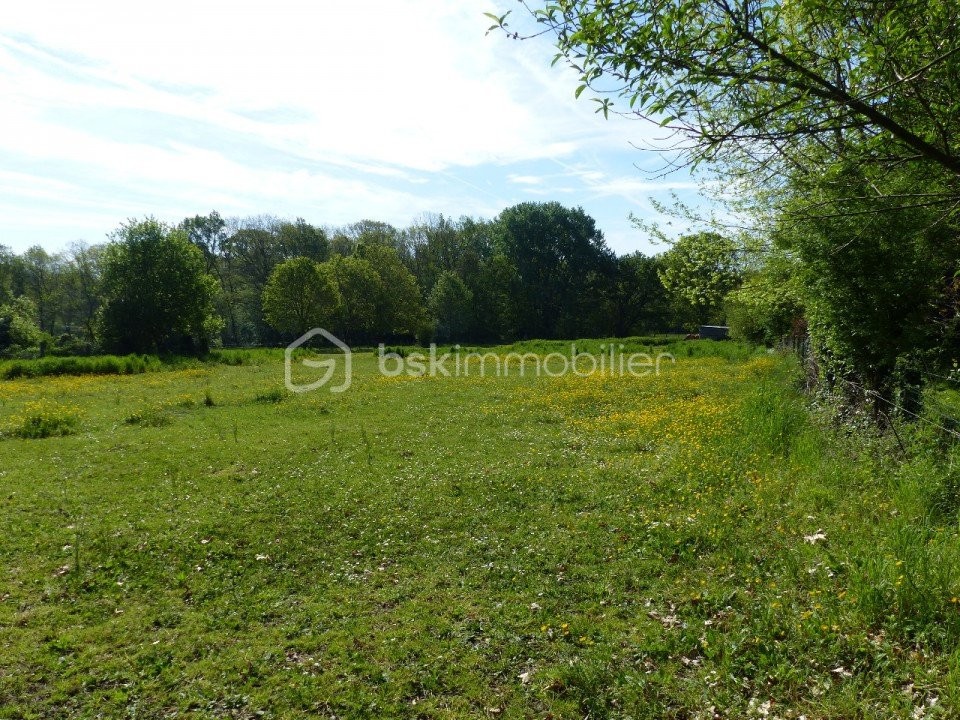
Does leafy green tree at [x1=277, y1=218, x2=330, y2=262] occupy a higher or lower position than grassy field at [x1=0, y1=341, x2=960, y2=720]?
higher

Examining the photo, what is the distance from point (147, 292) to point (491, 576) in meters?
42.5

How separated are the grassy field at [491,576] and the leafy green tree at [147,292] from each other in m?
32.1

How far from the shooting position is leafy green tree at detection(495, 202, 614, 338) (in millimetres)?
63812

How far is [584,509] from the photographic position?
860cm

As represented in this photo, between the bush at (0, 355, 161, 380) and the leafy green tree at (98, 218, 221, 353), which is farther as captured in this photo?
the leafy green tree at (98, 218, 221, 353)

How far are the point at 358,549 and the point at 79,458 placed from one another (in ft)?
27.1

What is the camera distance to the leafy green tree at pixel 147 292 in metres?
40.6

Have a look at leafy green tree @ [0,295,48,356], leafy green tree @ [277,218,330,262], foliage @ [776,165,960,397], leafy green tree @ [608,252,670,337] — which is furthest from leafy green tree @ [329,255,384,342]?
foliage @ [776,165,960,397]

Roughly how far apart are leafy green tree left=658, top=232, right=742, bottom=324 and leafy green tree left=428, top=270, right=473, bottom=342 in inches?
1867

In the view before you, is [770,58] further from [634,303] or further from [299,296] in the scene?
[634,303]

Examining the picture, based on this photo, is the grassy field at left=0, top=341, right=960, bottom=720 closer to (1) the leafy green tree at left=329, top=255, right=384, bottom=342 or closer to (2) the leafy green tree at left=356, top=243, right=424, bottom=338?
(1) the leafy green tree at left=329, top=255, right=384, bottom=342

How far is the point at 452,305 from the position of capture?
2426 inches

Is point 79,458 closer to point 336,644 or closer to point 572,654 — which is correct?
point 336,644

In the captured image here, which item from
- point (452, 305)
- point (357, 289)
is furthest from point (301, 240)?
point (452, 305)
